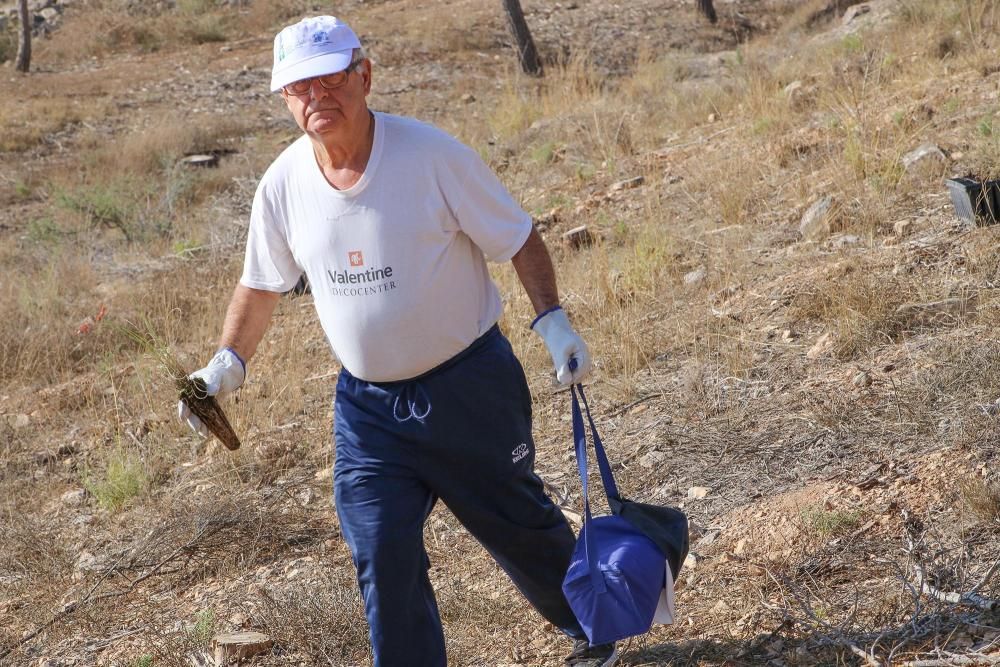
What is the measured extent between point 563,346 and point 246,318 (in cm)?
82

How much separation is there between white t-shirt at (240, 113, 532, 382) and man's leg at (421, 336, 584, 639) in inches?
3.4

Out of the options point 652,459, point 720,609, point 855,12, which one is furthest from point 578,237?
point 855,12

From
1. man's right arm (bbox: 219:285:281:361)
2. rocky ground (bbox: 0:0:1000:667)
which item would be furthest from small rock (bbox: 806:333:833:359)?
man's right arm (bbox: 219:285:281:361)

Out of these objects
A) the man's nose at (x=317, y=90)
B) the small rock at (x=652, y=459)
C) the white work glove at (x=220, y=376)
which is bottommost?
the small rock at (x=652, y=459)

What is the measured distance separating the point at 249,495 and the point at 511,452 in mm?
2153

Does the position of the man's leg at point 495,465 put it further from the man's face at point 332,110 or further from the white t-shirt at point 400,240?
the man's face at point 332,110

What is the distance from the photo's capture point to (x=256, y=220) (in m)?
2.73

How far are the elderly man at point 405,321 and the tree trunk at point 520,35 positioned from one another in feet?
41.6

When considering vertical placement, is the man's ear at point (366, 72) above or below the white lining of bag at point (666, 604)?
above

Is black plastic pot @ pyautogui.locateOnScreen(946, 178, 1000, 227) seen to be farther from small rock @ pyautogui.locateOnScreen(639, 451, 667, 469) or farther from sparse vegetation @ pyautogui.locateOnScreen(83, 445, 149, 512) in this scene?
sparse vegetation @ pyautogui.locateOnScreen(83, 445, 149, 512)

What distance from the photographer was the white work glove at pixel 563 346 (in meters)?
2.65

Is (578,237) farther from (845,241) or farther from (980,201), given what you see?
(980,201)

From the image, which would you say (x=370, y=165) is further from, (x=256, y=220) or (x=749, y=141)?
(x=749, y=141)

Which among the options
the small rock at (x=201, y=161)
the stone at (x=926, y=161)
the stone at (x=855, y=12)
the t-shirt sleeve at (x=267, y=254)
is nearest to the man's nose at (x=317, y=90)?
the t-shirt sleeve at (x=267, y=254)
